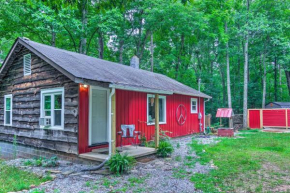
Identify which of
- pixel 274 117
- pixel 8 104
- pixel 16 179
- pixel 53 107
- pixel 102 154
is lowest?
pixel 16 179

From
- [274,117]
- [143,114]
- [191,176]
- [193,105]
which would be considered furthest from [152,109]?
[274,117]

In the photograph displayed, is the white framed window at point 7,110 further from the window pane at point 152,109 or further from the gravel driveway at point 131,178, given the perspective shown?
the window pane at point 152,109

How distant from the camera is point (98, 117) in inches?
290

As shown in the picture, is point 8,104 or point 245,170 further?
point 8,104

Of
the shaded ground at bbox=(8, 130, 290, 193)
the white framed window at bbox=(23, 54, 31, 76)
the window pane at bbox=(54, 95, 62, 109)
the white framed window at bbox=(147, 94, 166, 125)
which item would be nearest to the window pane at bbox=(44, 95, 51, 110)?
the window pane at bbox=(54, 95, 62, 109)

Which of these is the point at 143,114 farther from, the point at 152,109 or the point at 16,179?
the point at 16,179

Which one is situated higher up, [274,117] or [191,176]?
[274,117]

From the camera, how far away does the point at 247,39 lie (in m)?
17.5

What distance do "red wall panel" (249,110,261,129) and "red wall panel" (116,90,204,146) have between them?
6.38 meters

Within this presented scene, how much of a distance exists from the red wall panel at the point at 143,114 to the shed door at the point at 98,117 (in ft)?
1.47

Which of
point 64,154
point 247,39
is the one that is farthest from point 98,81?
point 247,39

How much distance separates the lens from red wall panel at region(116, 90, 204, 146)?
25.7 feet

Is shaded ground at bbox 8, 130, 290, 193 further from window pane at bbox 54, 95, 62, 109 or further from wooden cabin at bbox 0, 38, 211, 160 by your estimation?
window pane at bbox 54, 95, 62, 109

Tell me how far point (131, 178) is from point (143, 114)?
4.31 meters
